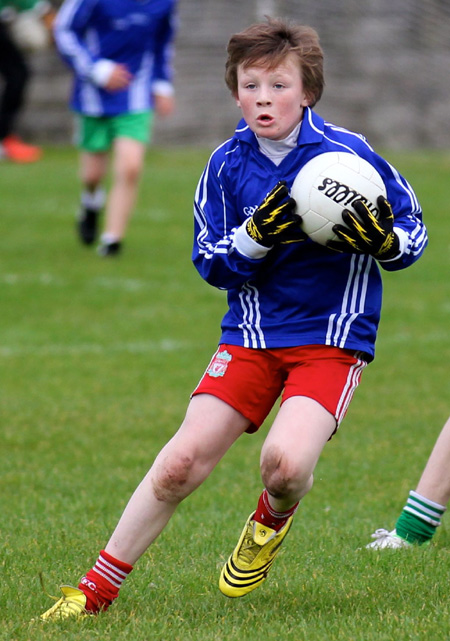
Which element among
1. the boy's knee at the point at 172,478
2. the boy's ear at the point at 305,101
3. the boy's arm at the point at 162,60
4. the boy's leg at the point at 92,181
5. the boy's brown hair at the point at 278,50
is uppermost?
the boy's brown hair at the point at 278,50

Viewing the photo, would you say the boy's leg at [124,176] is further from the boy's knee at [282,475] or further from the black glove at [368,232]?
the boy's knee at [282,475]

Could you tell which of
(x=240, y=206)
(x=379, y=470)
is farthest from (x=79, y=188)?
(x=240, y=206)

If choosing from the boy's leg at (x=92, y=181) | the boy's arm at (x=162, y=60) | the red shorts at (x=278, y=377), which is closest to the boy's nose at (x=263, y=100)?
the red shorts at (x=278, y=377)

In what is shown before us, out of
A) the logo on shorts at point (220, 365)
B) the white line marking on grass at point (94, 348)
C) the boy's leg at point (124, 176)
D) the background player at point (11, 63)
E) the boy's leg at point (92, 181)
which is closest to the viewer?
the logo on shorts at point (220, 365)

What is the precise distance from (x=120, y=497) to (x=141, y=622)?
1.76 m

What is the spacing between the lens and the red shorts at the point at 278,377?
12.1ft

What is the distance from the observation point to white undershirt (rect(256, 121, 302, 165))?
3822 millimetres

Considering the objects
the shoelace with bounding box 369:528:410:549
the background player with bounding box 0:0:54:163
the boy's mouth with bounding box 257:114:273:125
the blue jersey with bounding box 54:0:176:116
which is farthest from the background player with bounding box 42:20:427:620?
the background player with bounding box 0:0:54:163

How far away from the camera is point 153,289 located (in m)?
9.96

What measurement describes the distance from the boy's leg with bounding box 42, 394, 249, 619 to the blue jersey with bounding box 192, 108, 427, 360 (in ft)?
1.02

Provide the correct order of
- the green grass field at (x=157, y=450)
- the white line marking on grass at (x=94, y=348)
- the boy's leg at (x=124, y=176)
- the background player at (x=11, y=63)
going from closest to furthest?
the green grass field at (x=157, y=450) → the white line marking on grass at (x=94, y=348) → the boy's leg at (x=124, y=176) → the background player at (x=11, y=63)

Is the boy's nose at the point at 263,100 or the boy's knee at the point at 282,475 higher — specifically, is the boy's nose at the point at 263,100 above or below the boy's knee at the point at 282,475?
above

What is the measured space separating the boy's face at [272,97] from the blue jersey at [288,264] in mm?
84

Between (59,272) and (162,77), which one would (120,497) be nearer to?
(59,272)
